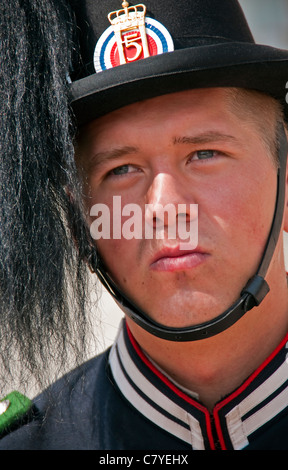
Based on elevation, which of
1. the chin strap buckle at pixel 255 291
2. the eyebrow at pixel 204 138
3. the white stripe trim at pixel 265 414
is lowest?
the white stripe trim at pixel 265 414

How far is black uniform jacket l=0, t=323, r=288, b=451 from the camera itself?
1901 millimetres

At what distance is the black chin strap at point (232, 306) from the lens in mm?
1825

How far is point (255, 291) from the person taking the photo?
184 centimetres

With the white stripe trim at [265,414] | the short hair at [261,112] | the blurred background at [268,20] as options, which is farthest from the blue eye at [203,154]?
the blurred background at [268,20]

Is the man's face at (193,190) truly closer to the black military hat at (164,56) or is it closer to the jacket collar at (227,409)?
the black military hat at (164,56)

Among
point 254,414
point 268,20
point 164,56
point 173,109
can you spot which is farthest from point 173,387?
point 268,20

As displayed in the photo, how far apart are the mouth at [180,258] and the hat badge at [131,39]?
469 millimetres

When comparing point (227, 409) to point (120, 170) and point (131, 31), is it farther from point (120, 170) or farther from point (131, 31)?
point (131, 31)

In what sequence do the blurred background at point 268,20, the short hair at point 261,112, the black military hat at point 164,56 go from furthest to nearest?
the blurred background at point 268,20, the short hair at point 261,112, the black military hat at point 164,56

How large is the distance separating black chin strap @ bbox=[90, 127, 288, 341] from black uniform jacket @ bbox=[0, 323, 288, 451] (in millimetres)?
191

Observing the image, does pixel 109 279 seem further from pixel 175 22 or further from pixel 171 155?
pixel 175 22

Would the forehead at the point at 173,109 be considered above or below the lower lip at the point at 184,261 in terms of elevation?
above

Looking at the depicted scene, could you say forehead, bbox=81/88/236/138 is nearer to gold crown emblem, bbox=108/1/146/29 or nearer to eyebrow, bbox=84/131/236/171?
eyebrow, bbox=84/131/236/171
